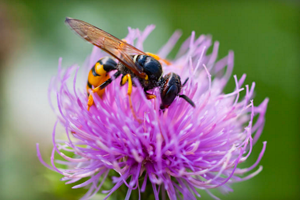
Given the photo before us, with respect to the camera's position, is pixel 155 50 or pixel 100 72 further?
pixel 155 50

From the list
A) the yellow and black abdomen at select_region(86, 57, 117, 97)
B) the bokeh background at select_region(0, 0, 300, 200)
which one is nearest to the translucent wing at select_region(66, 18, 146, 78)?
the yellow and black abdomen at select_region(86, 57, 117, 97)

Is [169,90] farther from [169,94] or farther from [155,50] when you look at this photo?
[155,50]

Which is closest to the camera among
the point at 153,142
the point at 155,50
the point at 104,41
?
the point at 153,142

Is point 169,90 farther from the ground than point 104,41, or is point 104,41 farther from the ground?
point 104,41

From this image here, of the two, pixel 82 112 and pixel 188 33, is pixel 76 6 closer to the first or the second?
pixel 188 33

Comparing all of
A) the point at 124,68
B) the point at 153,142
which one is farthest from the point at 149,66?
the point at 153,142

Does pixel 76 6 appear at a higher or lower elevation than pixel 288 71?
higher

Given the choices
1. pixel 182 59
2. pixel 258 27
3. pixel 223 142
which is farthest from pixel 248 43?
pixel 223 142
